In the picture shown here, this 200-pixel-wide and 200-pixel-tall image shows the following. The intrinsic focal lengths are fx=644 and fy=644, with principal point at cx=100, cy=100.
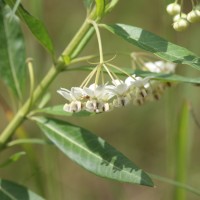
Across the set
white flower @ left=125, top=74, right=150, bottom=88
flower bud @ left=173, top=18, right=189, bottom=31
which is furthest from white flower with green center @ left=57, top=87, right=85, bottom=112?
flower bud @ left=173, top=18, right=189, bottom=31

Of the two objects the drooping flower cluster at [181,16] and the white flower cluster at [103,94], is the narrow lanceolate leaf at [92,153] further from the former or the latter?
the drooping flower cluster at [181,16]

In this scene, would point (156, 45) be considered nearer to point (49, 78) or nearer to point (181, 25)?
point (181, 25)

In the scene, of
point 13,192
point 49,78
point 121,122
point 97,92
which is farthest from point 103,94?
point 121,122

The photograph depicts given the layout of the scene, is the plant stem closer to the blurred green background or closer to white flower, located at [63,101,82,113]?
white flower, located at [63,101,82,113]

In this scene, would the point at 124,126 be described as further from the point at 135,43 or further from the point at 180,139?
the point at 135,43

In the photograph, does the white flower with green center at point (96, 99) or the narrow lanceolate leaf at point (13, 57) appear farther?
the narrow lanceolate leaf at point (13, 57)

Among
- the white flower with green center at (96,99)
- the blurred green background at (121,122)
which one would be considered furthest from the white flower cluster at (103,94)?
the blurred green background at (121,122)

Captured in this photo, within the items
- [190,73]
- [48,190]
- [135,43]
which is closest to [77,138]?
[135,43]
